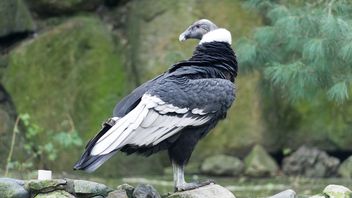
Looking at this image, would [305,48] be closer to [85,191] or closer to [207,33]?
[207,33]

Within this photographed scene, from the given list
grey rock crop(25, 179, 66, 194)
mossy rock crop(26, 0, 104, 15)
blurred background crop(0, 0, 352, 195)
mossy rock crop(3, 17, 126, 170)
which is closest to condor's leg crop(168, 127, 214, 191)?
grey rock crop(25, 179, 66, 194)

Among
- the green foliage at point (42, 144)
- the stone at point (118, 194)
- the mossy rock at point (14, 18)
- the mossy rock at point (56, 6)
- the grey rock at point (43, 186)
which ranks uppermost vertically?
the mossy rock at point (56, 6)

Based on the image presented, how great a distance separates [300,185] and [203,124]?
9.70 ft

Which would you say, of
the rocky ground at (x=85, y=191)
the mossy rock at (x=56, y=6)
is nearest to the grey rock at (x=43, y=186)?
the rocky ground at (x=85, y=191)

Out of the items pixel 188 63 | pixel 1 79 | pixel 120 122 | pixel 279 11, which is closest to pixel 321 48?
pixel 279 11

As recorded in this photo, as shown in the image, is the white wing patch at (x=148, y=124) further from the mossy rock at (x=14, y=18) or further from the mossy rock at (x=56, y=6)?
the mossy rock at (x=56, y=6)

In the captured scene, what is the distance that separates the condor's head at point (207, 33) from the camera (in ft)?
15.7

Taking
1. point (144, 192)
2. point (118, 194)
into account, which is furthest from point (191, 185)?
point (118, 194)

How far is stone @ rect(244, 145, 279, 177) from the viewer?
310 inches

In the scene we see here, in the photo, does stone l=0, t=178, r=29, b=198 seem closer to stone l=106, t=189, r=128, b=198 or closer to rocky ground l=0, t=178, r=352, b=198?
rocky ground l=0, t=178, r=352, b=198

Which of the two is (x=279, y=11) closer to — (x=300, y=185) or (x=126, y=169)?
(x=300, y=185)

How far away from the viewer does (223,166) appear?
798 cm

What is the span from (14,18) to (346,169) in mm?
3298

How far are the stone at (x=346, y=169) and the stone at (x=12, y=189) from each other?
450 cm
